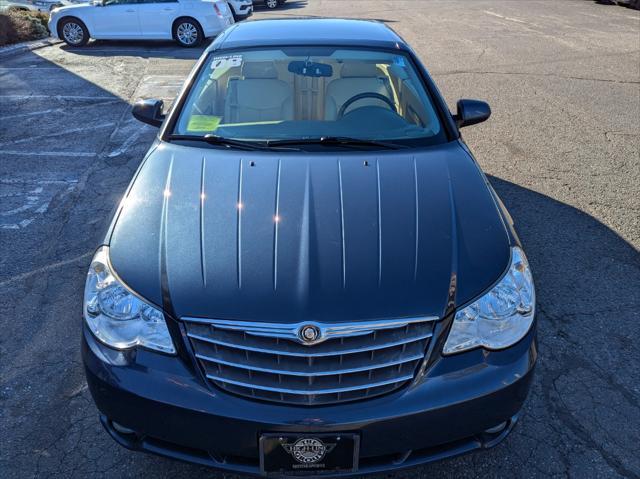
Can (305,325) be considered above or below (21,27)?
above

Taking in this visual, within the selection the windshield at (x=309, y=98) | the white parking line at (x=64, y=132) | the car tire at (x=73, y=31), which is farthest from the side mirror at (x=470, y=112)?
the car tire at (x=73, y=31)

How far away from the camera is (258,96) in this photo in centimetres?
343

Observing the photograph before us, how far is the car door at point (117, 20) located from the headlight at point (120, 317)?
12239mm

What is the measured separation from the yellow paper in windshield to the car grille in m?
1.48

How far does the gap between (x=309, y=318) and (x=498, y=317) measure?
0.73 meters

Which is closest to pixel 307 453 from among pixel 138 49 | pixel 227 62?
pixel 227 62

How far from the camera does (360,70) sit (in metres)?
3.56

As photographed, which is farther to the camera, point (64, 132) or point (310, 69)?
point (64, 132)

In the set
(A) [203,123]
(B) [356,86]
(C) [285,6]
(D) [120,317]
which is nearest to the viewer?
(D) [120,317]

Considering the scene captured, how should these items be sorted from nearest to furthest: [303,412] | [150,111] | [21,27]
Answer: [303,412], [150,111], [21,27]

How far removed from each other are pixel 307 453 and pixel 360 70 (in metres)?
2.42

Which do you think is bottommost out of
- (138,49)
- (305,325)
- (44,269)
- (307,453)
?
(138,49)

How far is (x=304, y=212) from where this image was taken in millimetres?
2436

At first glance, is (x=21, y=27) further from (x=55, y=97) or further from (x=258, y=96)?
(x=258, y=96)
